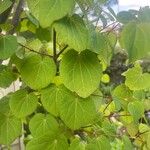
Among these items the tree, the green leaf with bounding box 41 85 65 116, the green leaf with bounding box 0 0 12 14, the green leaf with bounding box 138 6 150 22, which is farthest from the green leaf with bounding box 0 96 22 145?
the green leaf with bounding box 138 6 150 22

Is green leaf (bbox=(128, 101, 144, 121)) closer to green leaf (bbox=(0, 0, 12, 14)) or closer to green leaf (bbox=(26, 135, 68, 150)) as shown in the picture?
green leaf (bbox=(26, 135, 68, 150))

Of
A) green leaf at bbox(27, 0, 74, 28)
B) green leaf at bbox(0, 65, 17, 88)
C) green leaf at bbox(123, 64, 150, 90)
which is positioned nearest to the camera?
green leaf at bbox(27, 0, 74, 28)

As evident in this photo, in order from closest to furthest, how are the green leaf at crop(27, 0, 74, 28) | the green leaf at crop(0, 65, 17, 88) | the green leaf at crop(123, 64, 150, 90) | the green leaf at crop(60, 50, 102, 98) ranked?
1. the green leaf at crop(27, 0, 74, 28)
2. the green leaf at crop(60, 50, 102, 98)
3. the green leaf at crop(0, 65, 17, 88)
4. the green leaf at crop(123, 64, 150, 90)

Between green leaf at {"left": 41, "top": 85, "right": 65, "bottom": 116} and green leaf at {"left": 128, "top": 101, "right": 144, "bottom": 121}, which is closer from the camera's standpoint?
green leaf at {"left": 41, "top": 85, "right": 65, "bottom": 116}

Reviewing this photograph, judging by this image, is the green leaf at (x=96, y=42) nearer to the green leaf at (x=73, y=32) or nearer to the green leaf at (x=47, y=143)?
the green leaf at (x=73, y=32)

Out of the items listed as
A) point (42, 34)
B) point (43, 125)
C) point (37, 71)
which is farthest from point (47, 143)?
point (42, 34)

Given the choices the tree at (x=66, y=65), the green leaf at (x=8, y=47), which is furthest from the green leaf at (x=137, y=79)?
the green leaf at (x=8, y=47)

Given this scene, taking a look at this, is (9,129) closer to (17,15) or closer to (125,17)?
(17,15)
